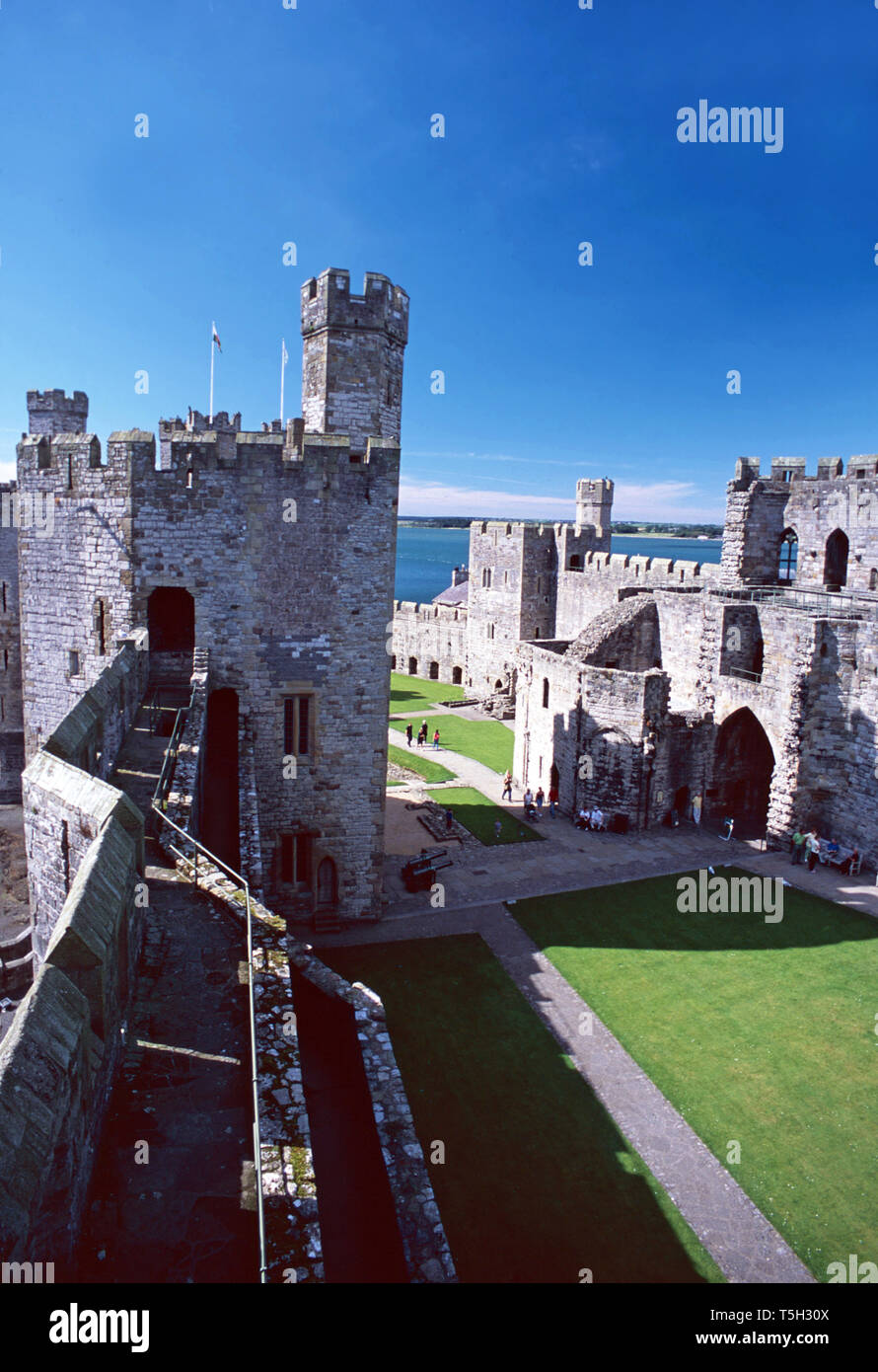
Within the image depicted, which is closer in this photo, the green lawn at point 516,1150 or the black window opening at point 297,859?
the green lawn at point 516,1150

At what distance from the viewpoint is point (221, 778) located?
57.5ft

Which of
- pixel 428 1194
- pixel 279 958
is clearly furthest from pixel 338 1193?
pixel 279 958

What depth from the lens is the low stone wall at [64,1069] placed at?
13.9 ft

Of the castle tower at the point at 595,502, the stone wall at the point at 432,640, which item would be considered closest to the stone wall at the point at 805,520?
the castle tower at the point at 595,502

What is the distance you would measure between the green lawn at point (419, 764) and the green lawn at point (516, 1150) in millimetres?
14435

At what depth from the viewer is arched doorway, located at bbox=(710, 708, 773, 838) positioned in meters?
26.2

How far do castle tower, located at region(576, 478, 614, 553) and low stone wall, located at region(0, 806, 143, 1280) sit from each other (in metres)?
43.4

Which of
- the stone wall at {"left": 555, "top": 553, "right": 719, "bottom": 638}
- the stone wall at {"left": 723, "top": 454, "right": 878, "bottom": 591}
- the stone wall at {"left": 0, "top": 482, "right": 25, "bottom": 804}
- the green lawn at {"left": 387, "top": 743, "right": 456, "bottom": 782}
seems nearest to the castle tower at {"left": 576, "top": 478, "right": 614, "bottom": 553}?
the stone wall at {"left": 555, "top": 553, "right": 719, "bottom": 638}

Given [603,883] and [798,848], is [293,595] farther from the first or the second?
[798,848]

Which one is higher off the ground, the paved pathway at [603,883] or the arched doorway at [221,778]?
the arched doorway at [221,778]

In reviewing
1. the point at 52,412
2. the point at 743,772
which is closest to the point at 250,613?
the point at 743,772

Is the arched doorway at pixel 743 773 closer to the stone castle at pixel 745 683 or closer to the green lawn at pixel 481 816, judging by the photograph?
the stone castle at pixel 745 683

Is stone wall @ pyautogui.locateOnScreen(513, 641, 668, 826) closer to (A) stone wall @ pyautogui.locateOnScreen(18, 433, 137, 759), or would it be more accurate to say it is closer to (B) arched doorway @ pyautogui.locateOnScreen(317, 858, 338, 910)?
(B) arched doorway @ pyautogui.locateOnScreen(317, 858, 338, 910)

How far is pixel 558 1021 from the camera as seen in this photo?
15.1 meters
